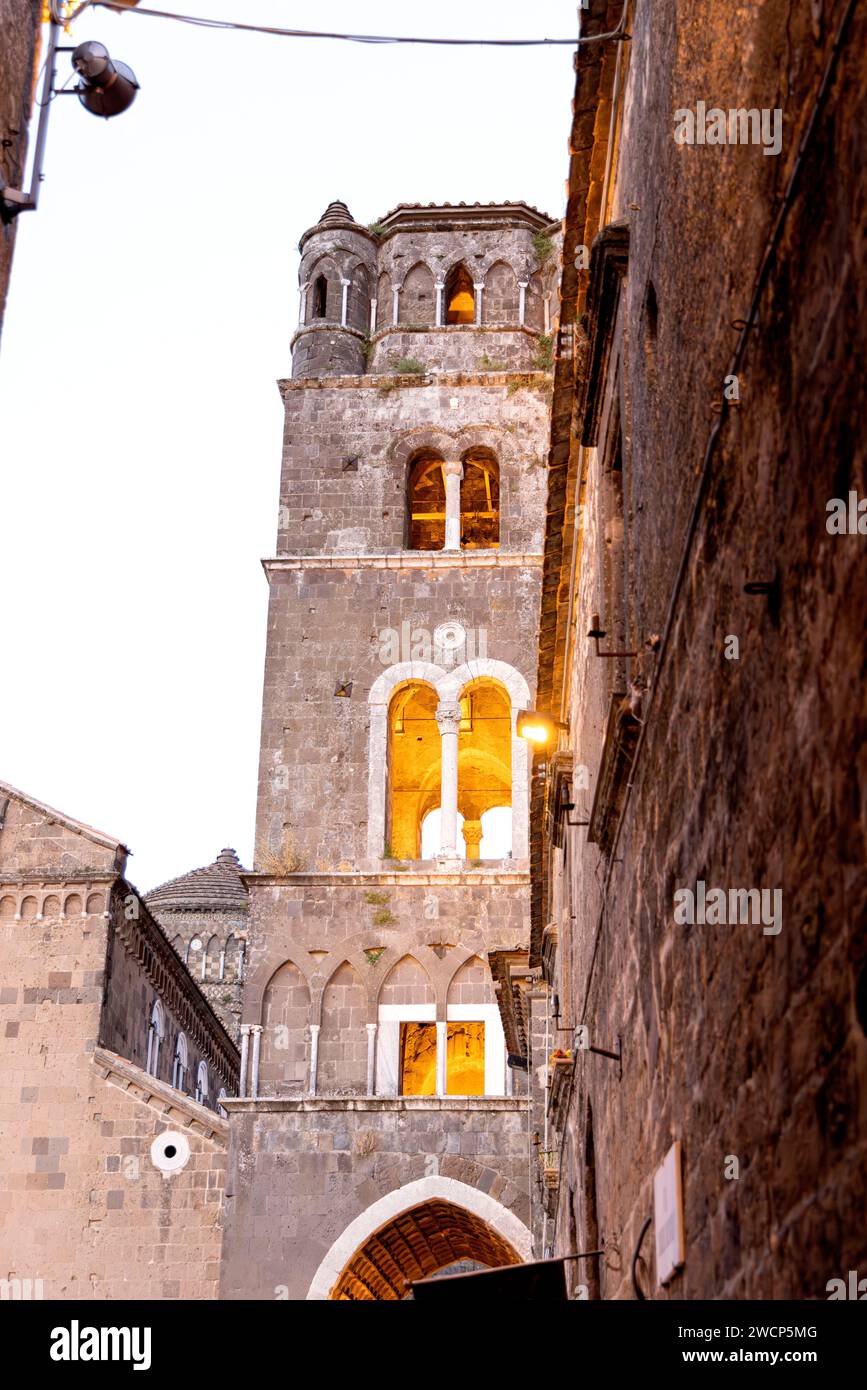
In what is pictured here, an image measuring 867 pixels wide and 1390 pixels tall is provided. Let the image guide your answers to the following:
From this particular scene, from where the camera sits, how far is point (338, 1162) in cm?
2516

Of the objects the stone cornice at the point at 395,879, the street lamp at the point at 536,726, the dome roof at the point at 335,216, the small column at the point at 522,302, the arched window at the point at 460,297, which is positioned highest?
→ the dome roof at the point at 335,216

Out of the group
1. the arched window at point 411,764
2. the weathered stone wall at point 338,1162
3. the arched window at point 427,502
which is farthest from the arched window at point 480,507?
the weathered stone wall at point 338,1162

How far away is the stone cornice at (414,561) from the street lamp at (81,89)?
739 inches

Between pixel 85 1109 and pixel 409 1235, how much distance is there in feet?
17.2

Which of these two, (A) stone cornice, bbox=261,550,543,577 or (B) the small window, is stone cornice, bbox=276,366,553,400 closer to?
(A) stone cornice, bbox=261,550,543,577

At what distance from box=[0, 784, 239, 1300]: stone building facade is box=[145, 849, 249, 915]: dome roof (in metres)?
23.4

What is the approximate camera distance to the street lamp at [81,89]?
9.86m

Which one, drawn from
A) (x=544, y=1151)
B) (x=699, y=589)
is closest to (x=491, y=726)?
(x=544, y=1151)

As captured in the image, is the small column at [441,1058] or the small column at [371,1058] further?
the small column at [441,1058]

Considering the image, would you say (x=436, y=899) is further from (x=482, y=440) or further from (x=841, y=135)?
(x=841, y=135)

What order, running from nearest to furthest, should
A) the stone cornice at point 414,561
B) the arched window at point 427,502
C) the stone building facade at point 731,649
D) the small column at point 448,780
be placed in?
the stone building facade at point 731,649, the small column at point 448,780, the stone cornice at point 414,561, the arched window at point 427,502

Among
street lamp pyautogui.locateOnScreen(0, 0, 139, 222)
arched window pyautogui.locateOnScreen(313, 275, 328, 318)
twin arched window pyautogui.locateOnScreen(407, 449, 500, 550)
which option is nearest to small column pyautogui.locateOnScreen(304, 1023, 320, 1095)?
twin arched window pyautogui.locateOnScreen(407, 449, 500, 550)

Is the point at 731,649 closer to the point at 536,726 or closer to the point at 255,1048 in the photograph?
the point at 536,726

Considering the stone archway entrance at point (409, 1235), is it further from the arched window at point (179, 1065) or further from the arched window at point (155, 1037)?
the arched window at point (179, 1065)
